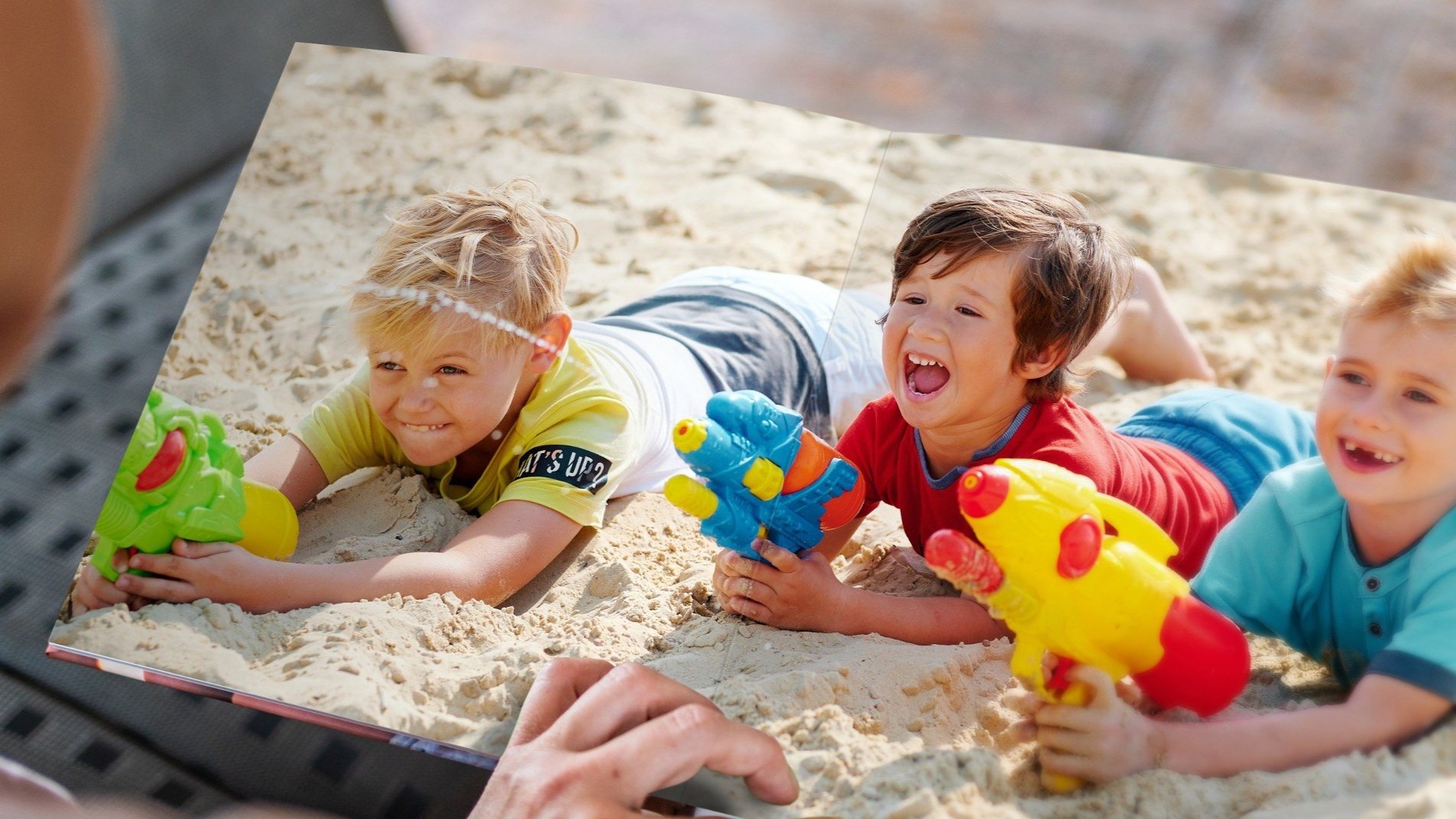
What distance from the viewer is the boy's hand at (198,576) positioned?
107 centimetres

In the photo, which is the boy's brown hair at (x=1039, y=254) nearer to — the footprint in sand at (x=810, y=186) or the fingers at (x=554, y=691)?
the fingers at (x=554, y=691)

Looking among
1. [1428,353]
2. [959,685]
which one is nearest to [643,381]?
[959,685]

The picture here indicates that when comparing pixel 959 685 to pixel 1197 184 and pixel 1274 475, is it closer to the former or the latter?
pixel 1274 475

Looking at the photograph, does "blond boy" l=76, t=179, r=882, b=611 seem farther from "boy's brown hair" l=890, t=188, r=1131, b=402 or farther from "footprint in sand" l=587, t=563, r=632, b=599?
"boy's brown hair" l=890, t=188, r=1131, b=402

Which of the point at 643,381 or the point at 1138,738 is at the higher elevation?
the point at 643,381

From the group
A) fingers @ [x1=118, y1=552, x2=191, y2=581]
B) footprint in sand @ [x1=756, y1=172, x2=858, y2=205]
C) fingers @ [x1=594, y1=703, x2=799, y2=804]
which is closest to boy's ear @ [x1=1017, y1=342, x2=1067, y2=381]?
fingers @ [x1=594, y1=703, x2=799, y2=804]

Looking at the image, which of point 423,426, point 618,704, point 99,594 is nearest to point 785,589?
point 618,704

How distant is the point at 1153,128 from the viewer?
225 centimetres

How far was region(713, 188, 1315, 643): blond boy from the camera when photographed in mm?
1022

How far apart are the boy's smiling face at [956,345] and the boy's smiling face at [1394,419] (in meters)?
0.26

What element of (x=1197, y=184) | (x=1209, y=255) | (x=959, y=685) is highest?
(x=1197, y=184)

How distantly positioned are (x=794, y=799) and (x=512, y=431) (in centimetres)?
47

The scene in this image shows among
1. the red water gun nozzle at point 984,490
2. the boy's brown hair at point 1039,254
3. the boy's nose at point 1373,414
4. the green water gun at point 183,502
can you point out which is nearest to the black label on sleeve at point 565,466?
the green water gun at point 183,502

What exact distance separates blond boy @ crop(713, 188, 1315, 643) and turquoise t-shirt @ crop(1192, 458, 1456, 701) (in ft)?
0.15
